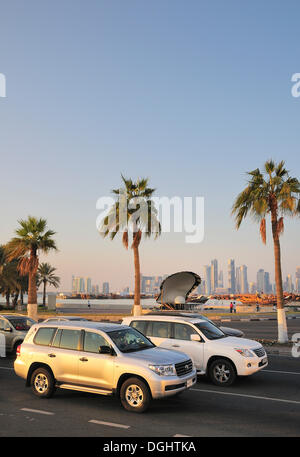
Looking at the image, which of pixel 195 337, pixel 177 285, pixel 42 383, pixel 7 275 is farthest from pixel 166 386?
pixel 7 275

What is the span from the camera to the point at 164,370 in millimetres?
8523

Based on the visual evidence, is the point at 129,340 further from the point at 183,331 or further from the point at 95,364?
the point at 183,331

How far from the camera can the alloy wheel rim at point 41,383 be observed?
9808 mm

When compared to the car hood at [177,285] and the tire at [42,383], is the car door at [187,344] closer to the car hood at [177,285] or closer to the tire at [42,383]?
the tire at [42,383]

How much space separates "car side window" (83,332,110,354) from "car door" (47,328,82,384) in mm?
208

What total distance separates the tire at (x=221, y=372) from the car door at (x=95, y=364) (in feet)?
11.8

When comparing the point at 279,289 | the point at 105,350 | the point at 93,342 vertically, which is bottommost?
the point at 105,350

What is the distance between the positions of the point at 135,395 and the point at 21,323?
32.6ft

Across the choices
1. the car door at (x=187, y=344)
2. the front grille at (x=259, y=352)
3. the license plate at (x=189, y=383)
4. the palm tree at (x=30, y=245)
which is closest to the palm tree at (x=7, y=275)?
the palm tree at (x=30, y=245)

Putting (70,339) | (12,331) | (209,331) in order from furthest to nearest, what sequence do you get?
1. (12,331)
2. (209,331)
3. (70,339)

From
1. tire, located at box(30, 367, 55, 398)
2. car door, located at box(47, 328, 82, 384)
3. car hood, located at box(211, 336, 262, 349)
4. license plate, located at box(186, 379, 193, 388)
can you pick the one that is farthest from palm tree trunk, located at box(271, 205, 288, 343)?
tire, located at box(30, 367, 55, 398)

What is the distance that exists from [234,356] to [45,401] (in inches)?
195

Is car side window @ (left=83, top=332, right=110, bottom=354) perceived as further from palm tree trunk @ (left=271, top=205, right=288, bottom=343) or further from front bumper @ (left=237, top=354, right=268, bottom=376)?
palm tree trunk @ (left=271, top=205, right=288, bottom=343)

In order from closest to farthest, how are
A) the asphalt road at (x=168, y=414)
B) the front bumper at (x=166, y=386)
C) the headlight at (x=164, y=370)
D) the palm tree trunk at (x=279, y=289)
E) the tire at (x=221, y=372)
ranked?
1. the asphalt road at (x=168, y=414)
2. the front bumper at (x=166, y=386)
3. the headlight at (x=164, y=370)
4. the tire at (x=221, y=372)
5. the palm tree trunk at (x=279, y=289)
